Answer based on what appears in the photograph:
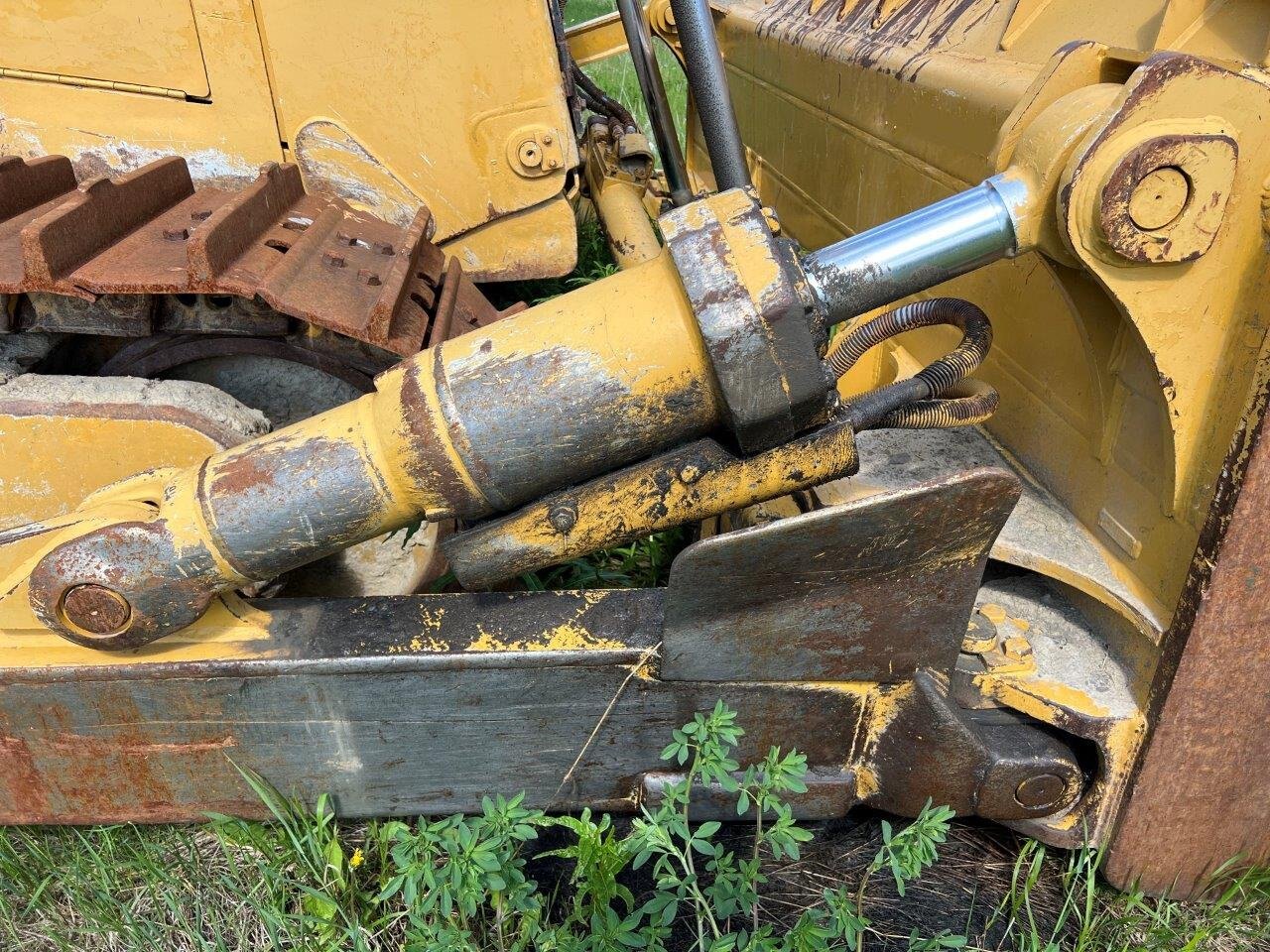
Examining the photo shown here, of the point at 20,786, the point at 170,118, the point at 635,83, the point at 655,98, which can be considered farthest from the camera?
the point at 635,83

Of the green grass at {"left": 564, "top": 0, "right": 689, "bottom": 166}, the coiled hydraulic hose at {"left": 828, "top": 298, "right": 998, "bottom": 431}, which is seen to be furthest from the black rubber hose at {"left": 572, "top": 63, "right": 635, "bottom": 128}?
the coiled hydraulic hose at {"left": 828, "top": 298, "right": 998, "bottom": 431}

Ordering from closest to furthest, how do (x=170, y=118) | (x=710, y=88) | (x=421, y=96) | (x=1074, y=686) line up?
1. (x=1074, y=686)
2. (x=710, y=88)
3. (x=170, y=118)
4. (x=421, y=96)

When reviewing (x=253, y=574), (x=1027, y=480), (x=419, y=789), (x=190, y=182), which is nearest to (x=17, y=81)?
(x=190, y=182)

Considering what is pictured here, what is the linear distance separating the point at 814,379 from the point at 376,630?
0.77 meters

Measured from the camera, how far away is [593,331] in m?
1.21

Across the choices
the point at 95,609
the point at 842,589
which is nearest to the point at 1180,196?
the point at 842,589

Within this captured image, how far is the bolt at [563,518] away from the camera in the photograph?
134 centimetres

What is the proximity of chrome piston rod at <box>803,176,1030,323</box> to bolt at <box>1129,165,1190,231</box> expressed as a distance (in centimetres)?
14

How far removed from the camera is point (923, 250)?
48.4 inches

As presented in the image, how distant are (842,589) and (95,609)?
1061mm

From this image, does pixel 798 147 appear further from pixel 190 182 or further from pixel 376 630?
pixel 376 630

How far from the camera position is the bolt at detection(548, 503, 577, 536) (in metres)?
1.34

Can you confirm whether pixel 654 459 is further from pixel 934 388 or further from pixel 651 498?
pixel 934 388

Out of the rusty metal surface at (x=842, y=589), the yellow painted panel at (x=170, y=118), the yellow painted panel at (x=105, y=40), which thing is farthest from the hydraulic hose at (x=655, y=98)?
the rusty metal surface at (x=842, y=589)
